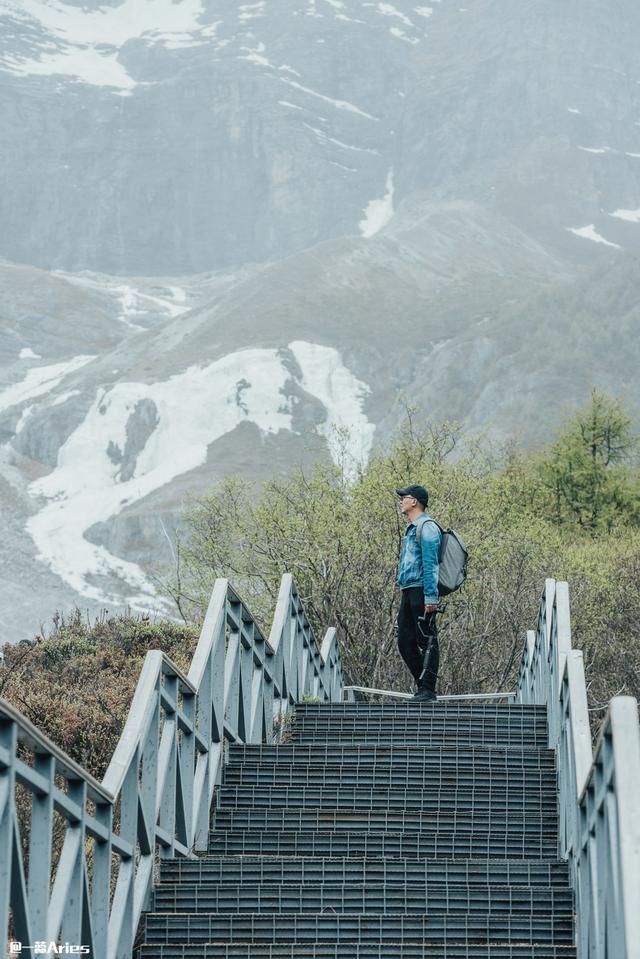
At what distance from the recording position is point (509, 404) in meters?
96.8

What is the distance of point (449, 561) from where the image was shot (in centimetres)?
1006

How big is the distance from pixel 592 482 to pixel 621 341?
70.7 m

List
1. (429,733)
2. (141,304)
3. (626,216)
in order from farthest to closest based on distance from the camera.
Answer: (626,216) → (141,304) → (429,733)

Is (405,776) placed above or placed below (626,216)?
below

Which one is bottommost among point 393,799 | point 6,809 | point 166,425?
point 6,809

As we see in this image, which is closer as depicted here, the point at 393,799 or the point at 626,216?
the point at 393,799

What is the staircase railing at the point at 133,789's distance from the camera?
4070 millimetres

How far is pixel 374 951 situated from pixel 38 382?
425ft

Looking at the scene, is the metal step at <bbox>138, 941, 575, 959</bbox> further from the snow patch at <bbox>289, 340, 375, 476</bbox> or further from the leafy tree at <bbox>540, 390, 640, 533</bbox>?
the snow patch at <bbox>289, 340, 375, 476</bbox>

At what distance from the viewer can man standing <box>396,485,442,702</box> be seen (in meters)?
10.0

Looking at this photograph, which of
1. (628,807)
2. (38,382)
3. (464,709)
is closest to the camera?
(628,807)

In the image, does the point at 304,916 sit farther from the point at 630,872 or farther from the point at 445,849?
the point at 630,872

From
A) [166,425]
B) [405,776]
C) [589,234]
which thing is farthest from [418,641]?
[589,234]

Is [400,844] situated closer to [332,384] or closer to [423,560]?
[423,560]
